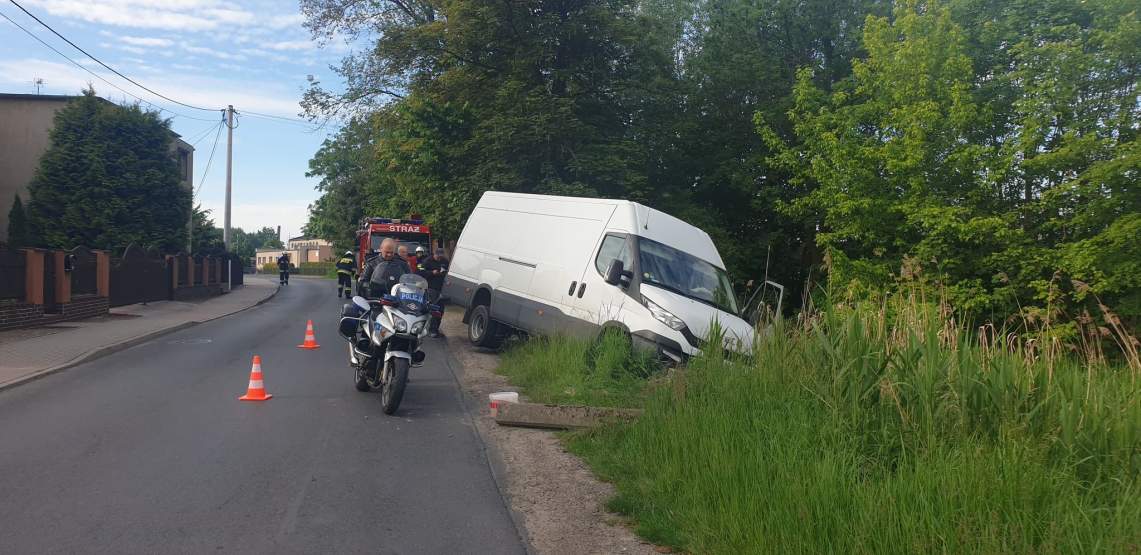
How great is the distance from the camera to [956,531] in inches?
143

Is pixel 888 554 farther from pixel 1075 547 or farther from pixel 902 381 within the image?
pixel 902 381

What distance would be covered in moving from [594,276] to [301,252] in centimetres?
14144

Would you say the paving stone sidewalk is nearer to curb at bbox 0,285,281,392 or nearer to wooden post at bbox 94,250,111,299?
curb at bbox 0,285,281,392

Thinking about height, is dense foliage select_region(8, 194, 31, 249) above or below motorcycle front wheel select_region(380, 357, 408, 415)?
above

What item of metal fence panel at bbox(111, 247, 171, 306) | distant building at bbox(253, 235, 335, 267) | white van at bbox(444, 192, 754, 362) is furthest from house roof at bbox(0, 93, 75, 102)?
distant building at bbox(253, 235, 335, 267)

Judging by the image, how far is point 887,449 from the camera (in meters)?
4.84

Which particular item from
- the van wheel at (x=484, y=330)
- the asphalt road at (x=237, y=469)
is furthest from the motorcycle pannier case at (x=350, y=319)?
the van wheel at (x=484, y=330)

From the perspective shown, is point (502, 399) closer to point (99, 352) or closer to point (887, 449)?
point (887, 449)

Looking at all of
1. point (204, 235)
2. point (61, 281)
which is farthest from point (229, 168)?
point (61, 281)

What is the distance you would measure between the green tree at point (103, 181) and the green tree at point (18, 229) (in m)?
0.45

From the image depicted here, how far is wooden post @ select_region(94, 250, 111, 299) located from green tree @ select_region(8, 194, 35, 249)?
11289mm

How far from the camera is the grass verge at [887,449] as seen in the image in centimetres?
373

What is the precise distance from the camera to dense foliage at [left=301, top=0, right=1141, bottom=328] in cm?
1535

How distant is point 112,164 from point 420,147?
15022 mm
